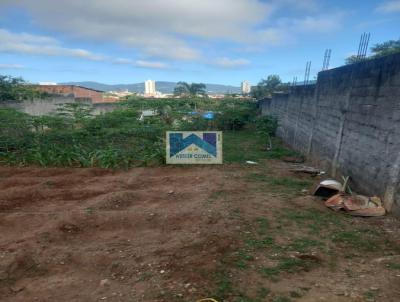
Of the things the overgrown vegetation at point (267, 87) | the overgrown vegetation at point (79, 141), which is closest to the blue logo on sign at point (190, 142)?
the overgrown vegetation at point (79, 141)

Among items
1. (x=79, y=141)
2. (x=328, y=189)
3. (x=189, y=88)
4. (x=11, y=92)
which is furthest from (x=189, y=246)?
(x=189, y=88)

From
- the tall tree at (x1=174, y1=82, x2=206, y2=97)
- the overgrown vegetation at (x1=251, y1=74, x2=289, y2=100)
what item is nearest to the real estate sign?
the overgrown vegetation at (x1=251, y1=74, x2=289, y2=100)

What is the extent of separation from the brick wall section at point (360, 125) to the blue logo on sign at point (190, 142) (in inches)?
108

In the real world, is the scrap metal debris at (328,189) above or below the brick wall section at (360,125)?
below

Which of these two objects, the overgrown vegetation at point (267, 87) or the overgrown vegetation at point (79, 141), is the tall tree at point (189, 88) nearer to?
the overgrown vegetation at point (267, 87)

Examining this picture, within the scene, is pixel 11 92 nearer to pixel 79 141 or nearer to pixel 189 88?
pixel 79 141

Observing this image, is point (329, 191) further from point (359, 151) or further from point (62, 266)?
point (62, 266)

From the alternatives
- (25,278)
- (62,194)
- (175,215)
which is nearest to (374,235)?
(175,215)

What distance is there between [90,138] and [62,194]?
3610 millimetres

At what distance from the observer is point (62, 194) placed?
5.41 m

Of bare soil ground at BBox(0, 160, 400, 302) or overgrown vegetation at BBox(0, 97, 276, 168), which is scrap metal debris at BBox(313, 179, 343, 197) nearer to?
bare soil ground at BBox(0, 160, 400, 302)

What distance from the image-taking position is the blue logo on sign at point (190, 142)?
25.1ft

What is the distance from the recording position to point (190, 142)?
7.70 metres

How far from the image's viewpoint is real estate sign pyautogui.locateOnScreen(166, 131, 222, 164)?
7637 millimetres
